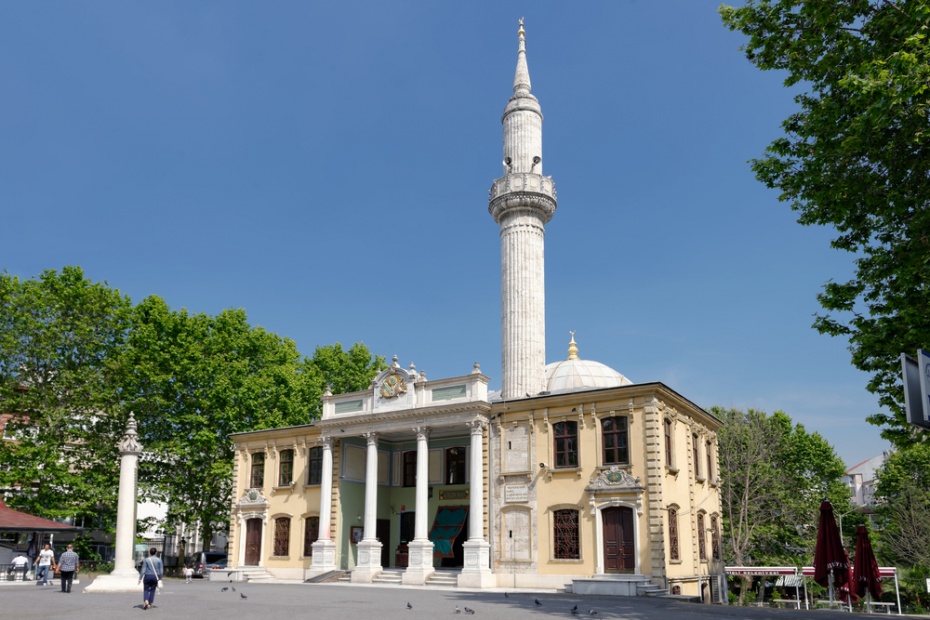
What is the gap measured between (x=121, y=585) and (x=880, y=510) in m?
47.0

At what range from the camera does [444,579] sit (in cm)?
2748

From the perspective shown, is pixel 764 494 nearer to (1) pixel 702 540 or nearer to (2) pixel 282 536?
(1) pixel 702 540

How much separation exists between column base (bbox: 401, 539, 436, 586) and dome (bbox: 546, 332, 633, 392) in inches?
480

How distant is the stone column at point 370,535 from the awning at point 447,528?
2902mm

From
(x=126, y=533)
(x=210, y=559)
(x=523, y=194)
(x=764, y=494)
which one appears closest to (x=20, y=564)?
(x=126, y=533)

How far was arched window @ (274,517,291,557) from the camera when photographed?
33.4 m

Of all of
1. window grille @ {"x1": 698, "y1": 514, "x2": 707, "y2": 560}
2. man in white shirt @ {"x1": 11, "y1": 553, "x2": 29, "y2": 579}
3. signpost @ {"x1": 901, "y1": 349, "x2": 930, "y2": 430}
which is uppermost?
signpost @ {"x1": 901, "y1": 349, "x2": 930, "y2": 430}

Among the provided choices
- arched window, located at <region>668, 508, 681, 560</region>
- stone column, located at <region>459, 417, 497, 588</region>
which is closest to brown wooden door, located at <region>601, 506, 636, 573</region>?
arched window, located at <region>668, 508, 681, 560</region>

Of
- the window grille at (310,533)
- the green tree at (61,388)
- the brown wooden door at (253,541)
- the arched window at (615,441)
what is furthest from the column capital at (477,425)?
the green tree at (61,388)

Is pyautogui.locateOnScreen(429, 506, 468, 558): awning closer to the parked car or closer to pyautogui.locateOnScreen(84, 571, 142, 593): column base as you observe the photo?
pyautogui.locateOnScreen(84, 571, 142, 593): column base

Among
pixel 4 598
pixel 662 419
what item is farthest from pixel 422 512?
pixel 4 598

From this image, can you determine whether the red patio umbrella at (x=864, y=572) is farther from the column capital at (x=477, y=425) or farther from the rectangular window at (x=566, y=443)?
the column capital at (x=477, y=425)

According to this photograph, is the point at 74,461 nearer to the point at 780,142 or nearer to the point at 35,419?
the point at 35,419

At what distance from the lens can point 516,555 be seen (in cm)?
2712
